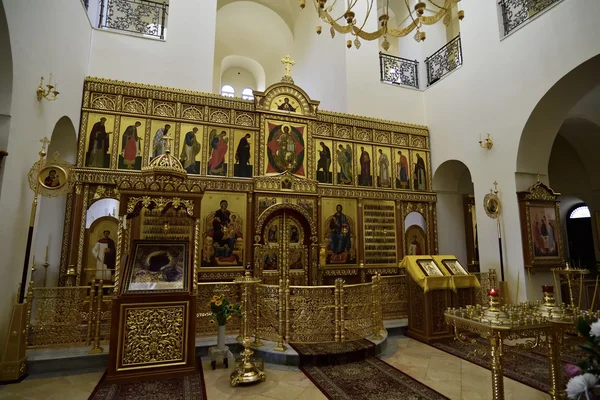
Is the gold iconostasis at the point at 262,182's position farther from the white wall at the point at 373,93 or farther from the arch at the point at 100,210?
the white wall at the point at 373,93

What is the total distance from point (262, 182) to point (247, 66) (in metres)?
10.5

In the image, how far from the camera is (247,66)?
1648 centimetres

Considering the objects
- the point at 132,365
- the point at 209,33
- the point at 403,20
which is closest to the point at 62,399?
the point at 132,365

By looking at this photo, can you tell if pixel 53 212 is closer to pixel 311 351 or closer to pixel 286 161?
pixel 286 161

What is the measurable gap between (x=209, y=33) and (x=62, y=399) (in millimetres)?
7997

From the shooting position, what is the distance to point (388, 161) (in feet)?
31.4

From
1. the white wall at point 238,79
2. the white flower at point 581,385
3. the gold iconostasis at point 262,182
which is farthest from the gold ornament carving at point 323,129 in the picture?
the white wall at point 238,79

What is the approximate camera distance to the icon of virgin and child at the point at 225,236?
741cm

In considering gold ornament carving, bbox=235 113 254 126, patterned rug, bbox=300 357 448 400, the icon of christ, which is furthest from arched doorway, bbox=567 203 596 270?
gold ornament carving, bbox=235 113 254 126

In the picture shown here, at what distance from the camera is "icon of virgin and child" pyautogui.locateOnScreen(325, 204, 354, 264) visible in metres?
8.45

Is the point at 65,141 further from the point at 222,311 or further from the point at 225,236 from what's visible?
the point at 222,311

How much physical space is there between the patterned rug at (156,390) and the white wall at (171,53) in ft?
20.7

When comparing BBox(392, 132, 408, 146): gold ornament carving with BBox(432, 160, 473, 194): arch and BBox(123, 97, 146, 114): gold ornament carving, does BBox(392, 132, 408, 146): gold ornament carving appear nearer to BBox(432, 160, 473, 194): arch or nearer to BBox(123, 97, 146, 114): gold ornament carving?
BBox(432, 160, 473, 194): arch

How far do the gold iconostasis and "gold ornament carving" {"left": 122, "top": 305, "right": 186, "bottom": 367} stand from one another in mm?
2212
